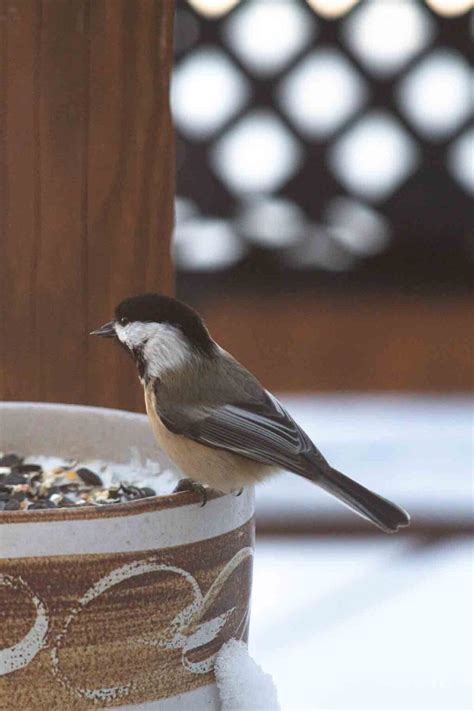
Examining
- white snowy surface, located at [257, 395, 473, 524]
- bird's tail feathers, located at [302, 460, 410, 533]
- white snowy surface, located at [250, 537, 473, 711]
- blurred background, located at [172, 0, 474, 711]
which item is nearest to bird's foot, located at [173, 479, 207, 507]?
bird's tail feathers, located at [302, 460, 410, 533]

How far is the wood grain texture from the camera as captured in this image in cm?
282

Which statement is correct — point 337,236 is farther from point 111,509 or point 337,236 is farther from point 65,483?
point 111,509

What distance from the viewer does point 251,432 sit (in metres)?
1.27

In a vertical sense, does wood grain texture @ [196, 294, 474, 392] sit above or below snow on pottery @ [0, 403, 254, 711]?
below

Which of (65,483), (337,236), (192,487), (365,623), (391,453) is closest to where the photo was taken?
(192,487)

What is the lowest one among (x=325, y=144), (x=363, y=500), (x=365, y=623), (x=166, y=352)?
(x=365, y=623)

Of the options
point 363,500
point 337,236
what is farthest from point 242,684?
point 337,236

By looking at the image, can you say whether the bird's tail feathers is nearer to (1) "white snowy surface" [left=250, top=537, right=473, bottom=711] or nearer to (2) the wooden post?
(2) the wooden post

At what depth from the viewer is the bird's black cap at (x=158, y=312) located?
47.1 inches

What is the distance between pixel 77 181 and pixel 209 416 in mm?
290

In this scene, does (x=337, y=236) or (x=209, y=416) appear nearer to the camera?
(x=209, y=416)

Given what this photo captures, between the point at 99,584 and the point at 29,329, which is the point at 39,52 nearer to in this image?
the point at 29,329

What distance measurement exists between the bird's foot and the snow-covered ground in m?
1.03

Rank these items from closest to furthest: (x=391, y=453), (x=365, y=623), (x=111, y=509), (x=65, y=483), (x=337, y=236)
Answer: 1. (x=111, y=509)
2. (x=65, y=483)
3. (x=365, y=623)
4. (x=337, y=236)
5. (x=391, y=453)
